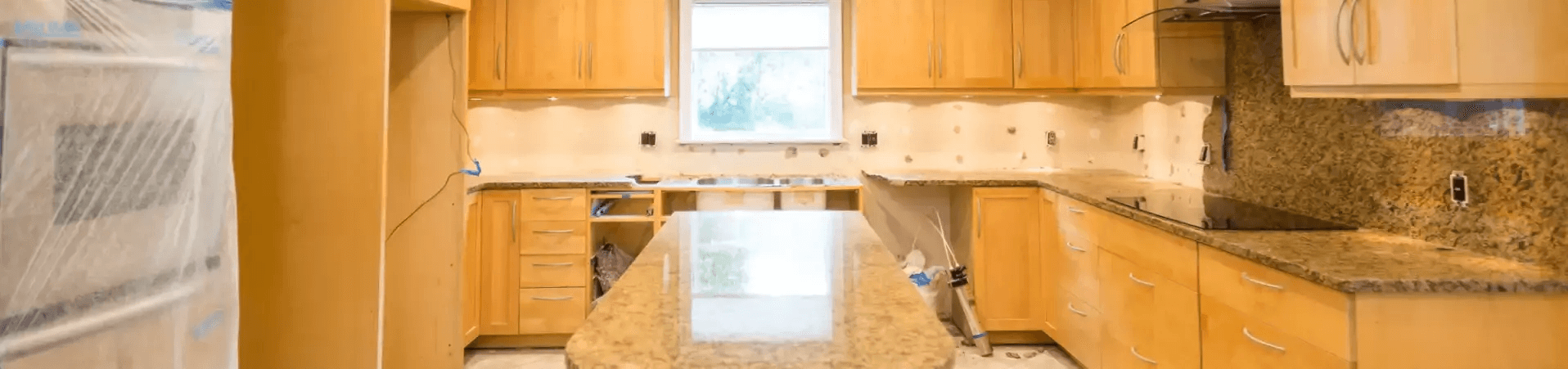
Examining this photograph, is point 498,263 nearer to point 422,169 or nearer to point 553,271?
point 553,271

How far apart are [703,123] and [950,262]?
58.1 inches

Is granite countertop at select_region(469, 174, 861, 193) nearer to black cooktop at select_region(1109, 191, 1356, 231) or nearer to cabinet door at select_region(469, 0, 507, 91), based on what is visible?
cabinet door at select_region(469, 0, 507, 91)

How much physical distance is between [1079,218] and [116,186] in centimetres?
281

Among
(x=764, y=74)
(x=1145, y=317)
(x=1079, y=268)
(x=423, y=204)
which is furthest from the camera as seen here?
(x=764, y=74)

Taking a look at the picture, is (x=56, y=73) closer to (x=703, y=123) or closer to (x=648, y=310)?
(x=648, y=310)

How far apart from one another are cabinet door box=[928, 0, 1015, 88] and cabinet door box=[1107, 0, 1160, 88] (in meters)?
0.64

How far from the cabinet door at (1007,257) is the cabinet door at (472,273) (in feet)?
7.06

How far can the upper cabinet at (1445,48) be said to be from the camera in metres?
1.53

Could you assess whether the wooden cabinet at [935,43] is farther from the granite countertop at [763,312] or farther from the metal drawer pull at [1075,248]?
the granite countertop at [763,312]

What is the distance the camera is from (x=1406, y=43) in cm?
166

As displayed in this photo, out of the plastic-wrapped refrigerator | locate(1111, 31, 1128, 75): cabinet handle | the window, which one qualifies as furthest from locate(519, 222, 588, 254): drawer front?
locate(1111, 31, 1128, 75): cabinet handle

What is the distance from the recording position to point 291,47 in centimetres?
193

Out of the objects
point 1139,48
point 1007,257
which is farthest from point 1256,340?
point 1007,257

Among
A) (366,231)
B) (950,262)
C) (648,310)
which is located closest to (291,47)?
(366,231)
